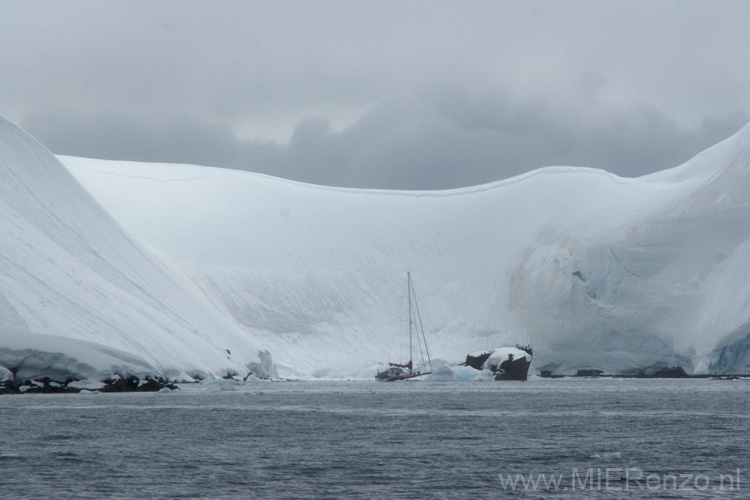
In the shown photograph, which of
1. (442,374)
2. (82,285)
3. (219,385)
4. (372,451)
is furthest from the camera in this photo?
(442,374)

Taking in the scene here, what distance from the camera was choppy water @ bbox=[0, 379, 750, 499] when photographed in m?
17.6

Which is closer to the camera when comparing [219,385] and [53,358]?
[53,358]

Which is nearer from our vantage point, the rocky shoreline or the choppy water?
the choppy water

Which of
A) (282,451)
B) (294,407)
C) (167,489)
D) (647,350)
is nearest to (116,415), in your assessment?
(294,407)

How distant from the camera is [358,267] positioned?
116 metres

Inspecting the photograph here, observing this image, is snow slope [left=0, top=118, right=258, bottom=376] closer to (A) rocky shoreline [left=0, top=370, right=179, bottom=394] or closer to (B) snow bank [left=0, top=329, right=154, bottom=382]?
(B) snow bank [left=0, top=329, right=154, bottom=382]

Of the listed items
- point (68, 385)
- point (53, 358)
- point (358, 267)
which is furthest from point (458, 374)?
point (53, 358)

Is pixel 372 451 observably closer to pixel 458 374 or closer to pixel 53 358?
pixel 53 358

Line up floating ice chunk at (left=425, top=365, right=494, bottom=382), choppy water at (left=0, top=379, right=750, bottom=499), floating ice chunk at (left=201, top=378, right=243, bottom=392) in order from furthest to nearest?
floating ice chunk at (left=425, top=365, right=494, bottom=382) < floating ice chunk at (left=201, top=378, right=243, bottom=392) < choppy water at (left=0, top=379, right=750, bottom=499)

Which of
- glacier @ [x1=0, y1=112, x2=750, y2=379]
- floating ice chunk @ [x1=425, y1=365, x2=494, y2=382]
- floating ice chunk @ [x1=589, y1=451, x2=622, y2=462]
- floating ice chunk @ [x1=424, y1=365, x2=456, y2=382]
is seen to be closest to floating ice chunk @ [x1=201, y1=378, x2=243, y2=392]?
glacier @ [x1=0, y1=112, x2=750, y2=379]

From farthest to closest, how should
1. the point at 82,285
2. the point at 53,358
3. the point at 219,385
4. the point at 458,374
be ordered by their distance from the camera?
the point at 458,374 → the point at 82,285 → the point at 219,385 → the point at 53,358

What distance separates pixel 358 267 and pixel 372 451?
303ft

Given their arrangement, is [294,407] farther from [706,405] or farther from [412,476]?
[412,476]

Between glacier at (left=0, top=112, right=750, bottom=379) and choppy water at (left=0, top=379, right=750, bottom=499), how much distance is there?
67.3 ft
